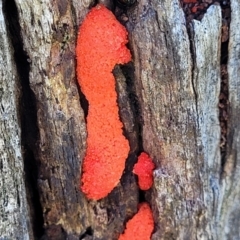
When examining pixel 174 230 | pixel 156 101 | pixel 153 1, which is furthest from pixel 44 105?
pixel 174 230

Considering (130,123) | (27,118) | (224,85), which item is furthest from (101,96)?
(224,85)

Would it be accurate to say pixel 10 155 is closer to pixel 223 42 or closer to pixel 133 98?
pixel 133 98

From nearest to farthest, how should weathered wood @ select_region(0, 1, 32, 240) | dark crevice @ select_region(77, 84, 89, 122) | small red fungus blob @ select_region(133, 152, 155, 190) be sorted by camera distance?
weathered wood @ select_region(0, 1, 32, 240) < dark crevice @ select_region(77, 84, 89, 122) < small red fungus blob @ select_region(133, 152, 155, 190)

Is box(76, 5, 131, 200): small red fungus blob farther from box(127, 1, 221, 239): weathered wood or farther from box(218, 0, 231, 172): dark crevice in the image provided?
box(218, 0, 231, 172): dark crevice

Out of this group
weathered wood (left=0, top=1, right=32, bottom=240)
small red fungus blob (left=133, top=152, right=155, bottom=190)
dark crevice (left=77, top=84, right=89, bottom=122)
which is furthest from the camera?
small red fungus blob (left=133, top=152, right=155, bottom=190)

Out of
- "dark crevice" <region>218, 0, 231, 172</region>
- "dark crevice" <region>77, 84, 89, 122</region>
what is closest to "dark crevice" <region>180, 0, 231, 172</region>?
"dark crevice" <region>218, 0, 231, 172</region>

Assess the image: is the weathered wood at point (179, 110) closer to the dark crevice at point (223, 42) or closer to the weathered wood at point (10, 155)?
the dark crevice at point (223, 42)

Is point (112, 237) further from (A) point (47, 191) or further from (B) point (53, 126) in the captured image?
(B) point (53, 126)
